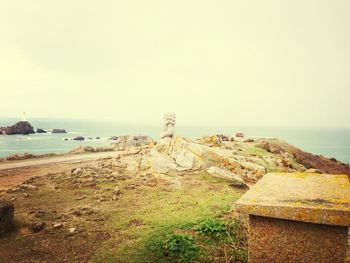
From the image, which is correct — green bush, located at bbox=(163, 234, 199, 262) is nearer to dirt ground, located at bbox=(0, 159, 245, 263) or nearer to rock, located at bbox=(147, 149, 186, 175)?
dirt ground, located at bbox=(0, 159, 245, 263)

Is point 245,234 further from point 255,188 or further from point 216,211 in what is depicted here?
point 255,188

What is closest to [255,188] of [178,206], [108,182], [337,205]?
[337,205]

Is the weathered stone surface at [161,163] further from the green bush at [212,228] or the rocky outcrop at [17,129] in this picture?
the rocky outcrop at [17,129]

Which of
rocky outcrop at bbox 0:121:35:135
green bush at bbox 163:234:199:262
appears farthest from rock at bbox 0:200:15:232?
rocky outcrop at bbox 0:121:35:135

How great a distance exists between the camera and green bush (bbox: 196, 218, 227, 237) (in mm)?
6055

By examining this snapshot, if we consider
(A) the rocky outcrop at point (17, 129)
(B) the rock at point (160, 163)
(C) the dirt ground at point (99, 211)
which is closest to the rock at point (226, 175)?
(C) the dirt ground at point (99, 211)

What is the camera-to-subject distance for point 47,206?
8.88m

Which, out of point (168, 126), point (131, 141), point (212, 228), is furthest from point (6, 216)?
point (131, 141)

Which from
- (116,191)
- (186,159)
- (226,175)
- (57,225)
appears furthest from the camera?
(186,159)

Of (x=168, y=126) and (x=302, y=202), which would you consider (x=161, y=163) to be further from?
(x=302, y=202)

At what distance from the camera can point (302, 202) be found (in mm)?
2770

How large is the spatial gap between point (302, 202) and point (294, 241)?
453 mm

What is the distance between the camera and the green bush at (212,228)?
6055 millimetres

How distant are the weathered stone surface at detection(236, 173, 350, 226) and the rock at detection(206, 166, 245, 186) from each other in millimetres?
7919
